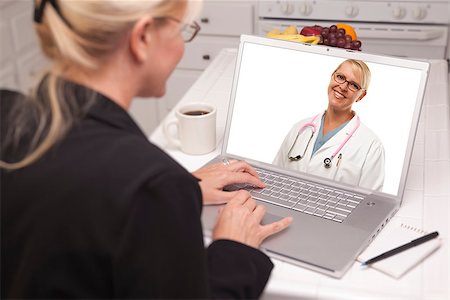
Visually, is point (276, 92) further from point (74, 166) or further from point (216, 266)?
point (74, 166)

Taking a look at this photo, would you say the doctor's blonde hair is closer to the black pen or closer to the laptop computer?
the laptop computer

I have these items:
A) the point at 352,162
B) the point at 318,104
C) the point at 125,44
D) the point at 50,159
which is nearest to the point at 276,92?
the point at 318,104

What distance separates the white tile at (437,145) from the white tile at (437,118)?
0.09 ft

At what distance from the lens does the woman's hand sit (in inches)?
42.6

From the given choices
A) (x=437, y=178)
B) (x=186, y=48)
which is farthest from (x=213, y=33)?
(x=437, y=178)

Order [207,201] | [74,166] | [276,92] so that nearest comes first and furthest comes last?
[74,166] < [207,201] < [276,92]

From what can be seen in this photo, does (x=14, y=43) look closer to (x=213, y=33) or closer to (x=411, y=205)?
(x=213, y=33)

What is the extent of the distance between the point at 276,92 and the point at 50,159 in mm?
726

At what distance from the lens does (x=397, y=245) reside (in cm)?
110

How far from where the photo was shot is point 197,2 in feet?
2.87

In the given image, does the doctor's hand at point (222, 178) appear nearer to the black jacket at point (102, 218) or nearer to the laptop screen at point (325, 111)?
the laptop screen at point (325, 111)

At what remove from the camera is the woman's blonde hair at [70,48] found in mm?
767

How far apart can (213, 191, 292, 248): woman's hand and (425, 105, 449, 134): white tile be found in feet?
1.99

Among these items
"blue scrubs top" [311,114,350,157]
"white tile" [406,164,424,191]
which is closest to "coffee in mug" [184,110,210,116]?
"blue scrubs top" [311,114,350,157]
